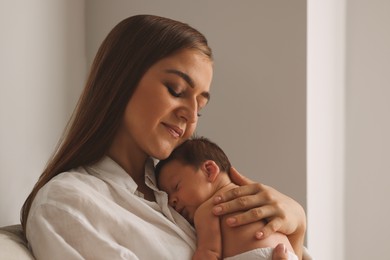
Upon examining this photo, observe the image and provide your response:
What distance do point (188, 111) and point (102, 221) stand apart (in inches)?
15.9

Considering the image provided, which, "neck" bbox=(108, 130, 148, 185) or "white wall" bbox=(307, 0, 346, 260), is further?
"white wall" bbox=(307, 0, 346, 260)

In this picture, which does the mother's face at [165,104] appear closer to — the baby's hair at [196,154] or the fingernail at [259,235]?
the baby's hair at [196,154]

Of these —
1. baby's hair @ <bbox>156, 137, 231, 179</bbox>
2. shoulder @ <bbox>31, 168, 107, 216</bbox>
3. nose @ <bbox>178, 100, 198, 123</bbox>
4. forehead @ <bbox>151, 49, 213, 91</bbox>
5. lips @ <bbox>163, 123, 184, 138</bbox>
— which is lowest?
baby's hair @ <bbox>156, 137, 231, 179</bbox>

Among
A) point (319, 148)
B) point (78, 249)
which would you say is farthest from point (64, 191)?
point (319, 148)

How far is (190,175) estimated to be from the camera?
192cm

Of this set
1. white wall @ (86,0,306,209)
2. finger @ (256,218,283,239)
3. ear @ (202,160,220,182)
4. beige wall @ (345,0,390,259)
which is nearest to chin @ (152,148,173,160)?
ear @ (202,160,220,182)

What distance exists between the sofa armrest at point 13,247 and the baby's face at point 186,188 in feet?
1.35

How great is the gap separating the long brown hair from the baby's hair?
19cm

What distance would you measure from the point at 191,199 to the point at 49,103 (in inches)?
31.9

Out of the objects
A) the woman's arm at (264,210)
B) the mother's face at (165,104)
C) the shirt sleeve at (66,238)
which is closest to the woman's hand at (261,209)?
the woman's arm at (264,210)

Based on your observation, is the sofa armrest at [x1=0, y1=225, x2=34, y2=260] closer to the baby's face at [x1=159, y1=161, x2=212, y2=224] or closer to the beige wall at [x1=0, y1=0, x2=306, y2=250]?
the baby's face at [x1=159, y1=161, x2=212, y2=224]

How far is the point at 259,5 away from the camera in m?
2.69

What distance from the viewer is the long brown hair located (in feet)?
6.12

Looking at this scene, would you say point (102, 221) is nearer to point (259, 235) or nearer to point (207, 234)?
point (207, 234)
